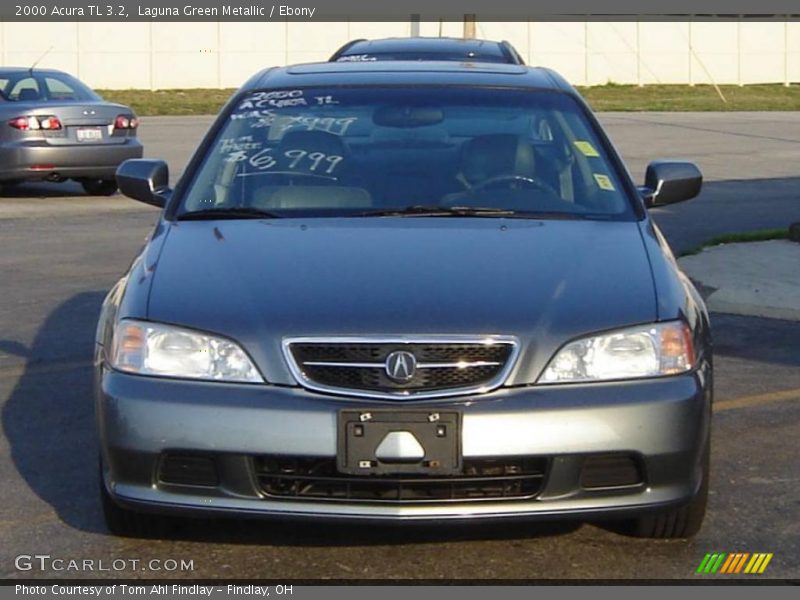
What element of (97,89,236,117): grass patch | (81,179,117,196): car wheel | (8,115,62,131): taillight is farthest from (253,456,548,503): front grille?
(97,89,236,117): grass patch

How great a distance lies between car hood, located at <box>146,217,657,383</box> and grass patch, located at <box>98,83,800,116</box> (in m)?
30.9

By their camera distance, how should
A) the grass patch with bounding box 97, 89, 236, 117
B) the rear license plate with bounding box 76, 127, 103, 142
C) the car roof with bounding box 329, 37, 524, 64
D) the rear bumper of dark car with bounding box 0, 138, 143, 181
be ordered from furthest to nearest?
the grass patch with bounding box 97, 89, 236, 117
the rear license plate with bounding box 76, 127, 103, 142
the rear bumper of dark car with bounding box 0, 138, 143, 181
the car roof with bounding box 329, 37, 524, 64

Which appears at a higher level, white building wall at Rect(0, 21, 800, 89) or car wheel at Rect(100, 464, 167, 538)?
car wheel at Rect(100, 464, 167, 538)

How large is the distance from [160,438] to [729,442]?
2762 mm

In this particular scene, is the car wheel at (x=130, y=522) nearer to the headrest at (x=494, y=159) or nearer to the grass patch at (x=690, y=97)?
the headrest at (x=494, y=159)

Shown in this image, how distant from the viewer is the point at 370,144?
6258 mm

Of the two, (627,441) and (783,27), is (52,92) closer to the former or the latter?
(627,441)

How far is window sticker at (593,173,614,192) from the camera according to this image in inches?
239

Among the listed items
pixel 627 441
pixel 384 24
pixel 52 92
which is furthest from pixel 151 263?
pixel 384 24

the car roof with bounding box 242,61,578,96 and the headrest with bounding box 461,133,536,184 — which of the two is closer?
the headrest with bounding box 461,133,536,184

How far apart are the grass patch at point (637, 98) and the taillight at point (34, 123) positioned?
62.8 ft

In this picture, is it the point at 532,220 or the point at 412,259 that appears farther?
the point at 532,220

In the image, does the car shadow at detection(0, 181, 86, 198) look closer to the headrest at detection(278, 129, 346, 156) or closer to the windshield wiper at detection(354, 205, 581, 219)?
the headrest at detection(278, 129, 346, 156)

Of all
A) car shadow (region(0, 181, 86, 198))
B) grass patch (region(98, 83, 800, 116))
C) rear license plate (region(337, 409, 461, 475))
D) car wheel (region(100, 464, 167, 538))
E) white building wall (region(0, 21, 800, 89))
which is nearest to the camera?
rear license plate (region(337, 409, 461, 475))
